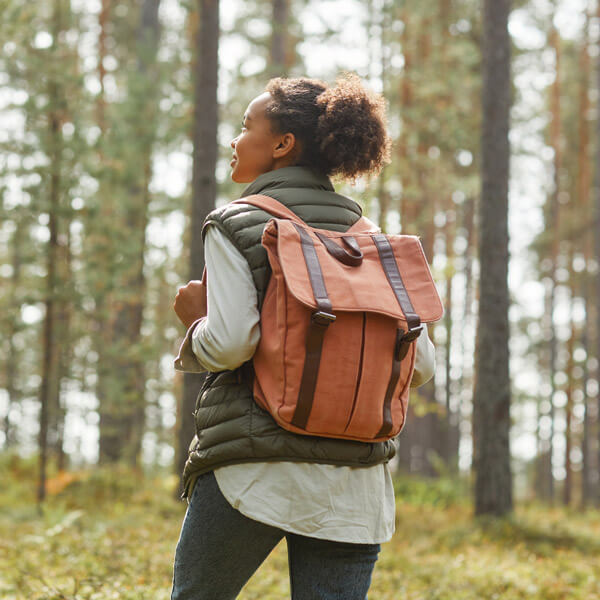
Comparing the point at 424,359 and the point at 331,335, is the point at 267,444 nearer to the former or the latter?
the point at 331,335

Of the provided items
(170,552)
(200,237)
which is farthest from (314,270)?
(200,237)

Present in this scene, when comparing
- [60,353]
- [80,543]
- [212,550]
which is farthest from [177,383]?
[212,550]

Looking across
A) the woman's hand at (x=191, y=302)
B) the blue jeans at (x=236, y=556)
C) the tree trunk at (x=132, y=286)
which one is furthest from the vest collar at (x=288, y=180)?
the tree trunk at (x=132, y=286)

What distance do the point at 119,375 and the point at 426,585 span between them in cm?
910

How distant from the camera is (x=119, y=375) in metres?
13.8

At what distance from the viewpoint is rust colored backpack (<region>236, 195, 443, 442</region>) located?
2.03 metres

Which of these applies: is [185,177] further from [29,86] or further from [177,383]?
[29,86]

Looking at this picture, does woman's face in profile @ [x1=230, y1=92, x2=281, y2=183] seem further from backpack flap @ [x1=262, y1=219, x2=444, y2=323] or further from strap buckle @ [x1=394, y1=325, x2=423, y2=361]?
strap buckle @ [x1=394, y1=325, x2=423, y2=361]

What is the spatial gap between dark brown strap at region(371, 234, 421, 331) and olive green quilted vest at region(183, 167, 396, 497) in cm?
15

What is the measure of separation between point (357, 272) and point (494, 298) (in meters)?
7.97

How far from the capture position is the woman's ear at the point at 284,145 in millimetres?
2396

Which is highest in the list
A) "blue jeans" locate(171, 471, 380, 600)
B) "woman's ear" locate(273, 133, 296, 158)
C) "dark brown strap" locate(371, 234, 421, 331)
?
"woman's ear" locate(273, 133, 296, 158)

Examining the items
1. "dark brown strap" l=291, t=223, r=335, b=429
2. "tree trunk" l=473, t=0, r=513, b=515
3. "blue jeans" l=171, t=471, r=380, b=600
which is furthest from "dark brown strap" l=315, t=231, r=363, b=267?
"tree trunk" l=473, t=0, r=513, b=515

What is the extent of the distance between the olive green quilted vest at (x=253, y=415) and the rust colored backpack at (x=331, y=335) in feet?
0.13
